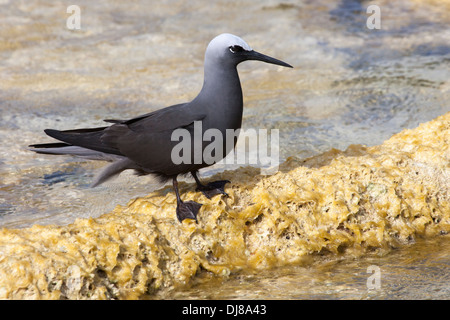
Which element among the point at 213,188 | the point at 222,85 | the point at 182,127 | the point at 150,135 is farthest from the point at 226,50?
the point at 213,188

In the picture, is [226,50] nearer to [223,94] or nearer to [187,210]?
[223,94]

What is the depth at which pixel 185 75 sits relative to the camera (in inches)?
320

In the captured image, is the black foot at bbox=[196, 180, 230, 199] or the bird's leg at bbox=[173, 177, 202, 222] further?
the black foot at bbox=[196, 180, 230, 199]

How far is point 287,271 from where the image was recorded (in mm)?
3750

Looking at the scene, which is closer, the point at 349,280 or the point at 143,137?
the point at 349,280

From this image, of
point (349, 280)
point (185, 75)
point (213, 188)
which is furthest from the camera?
point (185, 75)

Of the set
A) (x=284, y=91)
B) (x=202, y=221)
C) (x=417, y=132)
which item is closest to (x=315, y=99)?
(x=284, y=91)

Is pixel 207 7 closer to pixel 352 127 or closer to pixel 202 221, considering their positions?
pixel 352 127

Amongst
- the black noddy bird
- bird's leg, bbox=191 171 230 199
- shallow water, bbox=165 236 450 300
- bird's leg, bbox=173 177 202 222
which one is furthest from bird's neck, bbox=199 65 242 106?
shallow water, bbox=165 236 450 300

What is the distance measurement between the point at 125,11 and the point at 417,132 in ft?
23.4

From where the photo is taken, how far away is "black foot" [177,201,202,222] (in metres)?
3.75

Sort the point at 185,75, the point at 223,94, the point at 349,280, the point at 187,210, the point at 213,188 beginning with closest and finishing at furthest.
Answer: the point at 349,280 → the point at 187,210 → the point at 223,94 → the point at 213,188 → the point at 185,75

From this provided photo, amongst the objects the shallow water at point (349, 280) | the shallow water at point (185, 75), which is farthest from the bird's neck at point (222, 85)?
the shallow water at point (185, 75)

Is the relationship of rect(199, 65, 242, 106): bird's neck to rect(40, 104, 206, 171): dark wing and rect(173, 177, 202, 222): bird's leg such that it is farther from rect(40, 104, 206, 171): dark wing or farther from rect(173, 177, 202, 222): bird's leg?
rect(173, 177, 202, 222): bird's leg
